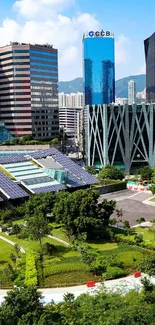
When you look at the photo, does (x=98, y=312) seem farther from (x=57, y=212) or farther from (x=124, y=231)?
(x=124, y=231)

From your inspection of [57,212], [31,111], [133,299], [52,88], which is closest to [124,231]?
[57,212]

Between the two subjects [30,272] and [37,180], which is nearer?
[30,272]

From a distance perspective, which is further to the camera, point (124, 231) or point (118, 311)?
point (124, 231)

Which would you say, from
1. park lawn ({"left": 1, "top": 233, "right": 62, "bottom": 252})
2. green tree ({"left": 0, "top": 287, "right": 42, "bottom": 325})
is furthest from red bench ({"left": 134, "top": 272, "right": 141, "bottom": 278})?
green tree ({"left": 0, "top": 287, "right": 42, "bottom": 325})

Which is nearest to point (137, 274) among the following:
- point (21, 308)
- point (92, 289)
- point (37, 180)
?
point (92, 289)

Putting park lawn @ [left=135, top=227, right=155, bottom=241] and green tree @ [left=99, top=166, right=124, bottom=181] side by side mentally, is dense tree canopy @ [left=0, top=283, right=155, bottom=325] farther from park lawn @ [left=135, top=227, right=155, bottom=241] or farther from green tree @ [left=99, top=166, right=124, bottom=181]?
green tree @ [left=99, top=166, right=124, bottom=181]

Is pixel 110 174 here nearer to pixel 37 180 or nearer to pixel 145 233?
pixel 37 180
